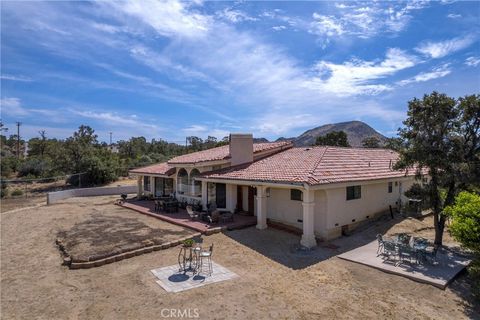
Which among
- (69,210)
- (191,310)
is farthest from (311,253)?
(69,210)

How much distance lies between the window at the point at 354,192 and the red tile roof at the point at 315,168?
2.40 ft

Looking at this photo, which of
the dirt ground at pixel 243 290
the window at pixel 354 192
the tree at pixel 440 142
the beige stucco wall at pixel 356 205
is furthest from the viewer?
the window at pixel 354 192

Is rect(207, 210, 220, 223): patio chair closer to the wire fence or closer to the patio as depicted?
the patio

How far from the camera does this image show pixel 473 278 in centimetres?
984

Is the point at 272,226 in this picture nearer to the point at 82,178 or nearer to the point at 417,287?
the point at 417,287

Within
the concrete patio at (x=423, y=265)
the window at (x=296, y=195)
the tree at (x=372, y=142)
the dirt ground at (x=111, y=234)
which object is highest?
the tree at (x=372, y=142)

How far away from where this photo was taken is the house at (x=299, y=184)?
14.4 meters

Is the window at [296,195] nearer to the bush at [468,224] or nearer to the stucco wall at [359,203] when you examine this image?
the stucco wall at [359,203]

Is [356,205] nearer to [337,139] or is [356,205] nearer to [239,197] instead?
[239,197]

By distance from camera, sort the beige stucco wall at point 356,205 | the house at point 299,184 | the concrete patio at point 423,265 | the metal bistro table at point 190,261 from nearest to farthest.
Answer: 1. the concrete patio at point 423,265
2. the metal bistro table at point 190,261
3. the house at point 299,184
4. the beige stucco wall at point 356,205

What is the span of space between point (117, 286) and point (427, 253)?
10719mm

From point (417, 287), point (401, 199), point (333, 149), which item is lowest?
point (417, 287)
